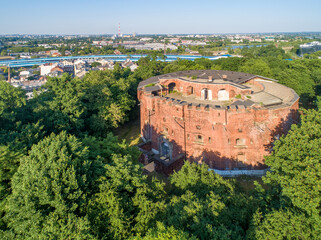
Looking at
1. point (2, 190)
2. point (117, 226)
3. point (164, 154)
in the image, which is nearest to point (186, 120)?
point (164, 154)

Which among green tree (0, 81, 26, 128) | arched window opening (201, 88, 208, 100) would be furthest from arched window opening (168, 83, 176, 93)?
green tree (0, 81, 26, 128)

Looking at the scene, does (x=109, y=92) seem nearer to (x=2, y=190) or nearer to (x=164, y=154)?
(x=164, y=154)

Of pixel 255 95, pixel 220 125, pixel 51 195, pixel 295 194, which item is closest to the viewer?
pixel 51 195

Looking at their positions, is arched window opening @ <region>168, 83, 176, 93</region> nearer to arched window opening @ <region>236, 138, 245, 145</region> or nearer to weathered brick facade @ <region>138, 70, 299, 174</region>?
weathered brick facade @ <region>138, 70, 299, 174</region>

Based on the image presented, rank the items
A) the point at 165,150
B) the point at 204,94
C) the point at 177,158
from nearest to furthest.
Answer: the point at 177,158 → the point at 165,150 → the point at 204,94

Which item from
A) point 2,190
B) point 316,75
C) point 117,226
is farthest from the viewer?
point 316,75

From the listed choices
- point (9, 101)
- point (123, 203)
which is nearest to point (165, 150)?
point (123, 203)

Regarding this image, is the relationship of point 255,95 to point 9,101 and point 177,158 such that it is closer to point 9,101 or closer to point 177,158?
point 177,158

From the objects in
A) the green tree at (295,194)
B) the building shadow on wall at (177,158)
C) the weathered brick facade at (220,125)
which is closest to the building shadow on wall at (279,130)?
the weathered brick facade at (220,125)
